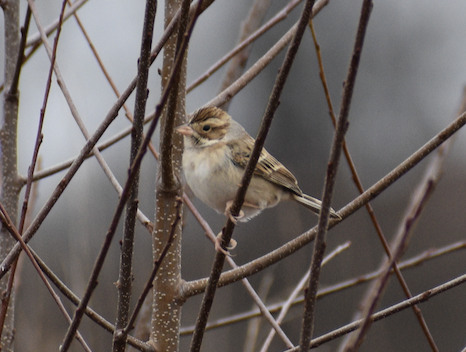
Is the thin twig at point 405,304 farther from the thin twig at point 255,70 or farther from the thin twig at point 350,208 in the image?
the thin twig at point 255,70

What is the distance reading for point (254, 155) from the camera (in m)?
1.80

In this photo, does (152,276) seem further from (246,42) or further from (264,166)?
(264,166)

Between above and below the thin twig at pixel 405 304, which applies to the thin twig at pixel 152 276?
above

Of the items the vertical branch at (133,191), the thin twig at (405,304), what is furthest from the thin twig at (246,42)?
the thin twig at (405,304)

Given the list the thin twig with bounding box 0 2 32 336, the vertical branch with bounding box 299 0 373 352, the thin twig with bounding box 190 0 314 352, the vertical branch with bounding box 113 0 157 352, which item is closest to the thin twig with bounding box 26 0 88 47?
the thin twig with bounding box 0 2 32 336

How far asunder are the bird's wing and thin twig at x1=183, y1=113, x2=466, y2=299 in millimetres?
1004

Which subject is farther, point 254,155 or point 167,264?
point 167,264

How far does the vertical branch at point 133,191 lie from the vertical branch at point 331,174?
2.09 ft

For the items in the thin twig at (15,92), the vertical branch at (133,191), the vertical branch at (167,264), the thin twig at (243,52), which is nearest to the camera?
the vertical branch at (133,191)

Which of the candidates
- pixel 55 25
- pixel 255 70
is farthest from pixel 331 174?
pixel 55 25

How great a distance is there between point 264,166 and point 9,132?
1616 mm

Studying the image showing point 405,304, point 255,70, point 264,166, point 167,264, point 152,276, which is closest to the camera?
point 152,276

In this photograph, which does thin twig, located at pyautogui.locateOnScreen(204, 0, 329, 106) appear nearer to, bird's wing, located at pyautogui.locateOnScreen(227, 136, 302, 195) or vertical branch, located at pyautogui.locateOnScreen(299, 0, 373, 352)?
bird's wing, located at pyautogui.locateOnScreen(227, 136, 302, 195)

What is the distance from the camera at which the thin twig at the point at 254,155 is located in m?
1.53
